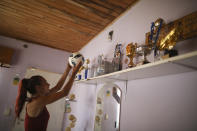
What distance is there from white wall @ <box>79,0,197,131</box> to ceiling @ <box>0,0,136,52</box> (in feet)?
1.05

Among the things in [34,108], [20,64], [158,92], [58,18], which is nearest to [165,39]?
[158,92]

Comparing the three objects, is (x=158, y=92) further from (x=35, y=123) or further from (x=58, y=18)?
(x=58, y=18)

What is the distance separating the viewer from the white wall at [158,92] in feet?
2.85

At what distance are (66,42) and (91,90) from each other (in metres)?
1.21

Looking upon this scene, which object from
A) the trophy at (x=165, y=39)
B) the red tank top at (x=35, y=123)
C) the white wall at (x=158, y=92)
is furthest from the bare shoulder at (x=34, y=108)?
the trophy at (x=165, y=39)

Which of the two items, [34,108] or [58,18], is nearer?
[34,108]

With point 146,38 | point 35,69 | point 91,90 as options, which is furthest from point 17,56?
point 146,38

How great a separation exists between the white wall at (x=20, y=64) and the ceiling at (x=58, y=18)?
31cm

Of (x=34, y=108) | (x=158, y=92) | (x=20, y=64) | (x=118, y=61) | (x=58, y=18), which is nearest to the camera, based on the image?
(x=158, y=92)

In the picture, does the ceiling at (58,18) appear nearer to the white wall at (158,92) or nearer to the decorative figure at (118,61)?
the white wall at (158,92)

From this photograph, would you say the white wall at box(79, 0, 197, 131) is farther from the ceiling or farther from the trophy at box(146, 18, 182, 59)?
the ceiling

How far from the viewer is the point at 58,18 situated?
1960 mm

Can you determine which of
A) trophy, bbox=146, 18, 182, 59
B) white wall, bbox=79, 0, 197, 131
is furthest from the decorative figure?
trophy, bbox=146, 18, 182, 59

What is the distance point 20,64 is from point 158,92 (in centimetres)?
289
